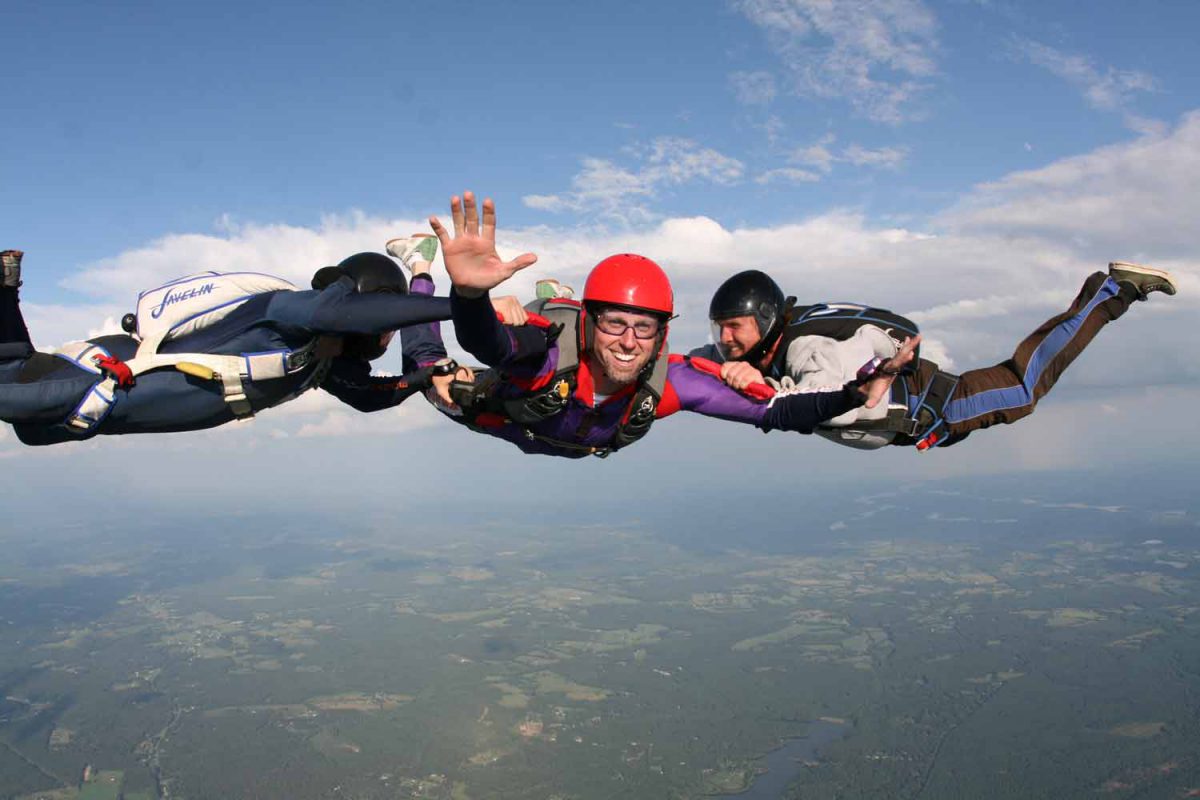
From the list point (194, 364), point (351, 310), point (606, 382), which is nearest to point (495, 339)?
point (351, 310)

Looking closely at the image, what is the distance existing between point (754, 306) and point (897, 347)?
1241 millimetres

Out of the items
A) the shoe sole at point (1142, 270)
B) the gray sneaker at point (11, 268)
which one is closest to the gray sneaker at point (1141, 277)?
the shoe sole at point (1142, 270)

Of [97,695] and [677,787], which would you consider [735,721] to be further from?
[97,695]

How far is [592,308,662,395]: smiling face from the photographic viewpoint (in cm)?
472

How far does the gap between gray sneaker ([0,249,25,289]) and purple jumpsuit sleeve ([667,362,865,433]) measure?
4.34m

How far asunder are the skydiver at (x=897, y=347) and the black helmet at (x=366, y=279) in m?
2.59

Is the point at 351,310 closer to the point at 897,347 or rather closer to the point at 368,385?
the point at 368,385

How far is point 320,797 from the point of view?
422ft

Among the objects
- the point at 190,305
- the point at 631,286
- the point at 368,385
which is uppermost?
the point at 631,286

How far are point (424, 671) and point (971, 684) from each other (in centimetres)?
14003

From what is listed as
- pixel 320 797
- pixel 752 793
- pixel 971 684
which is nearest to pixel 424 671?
pixel 320 797

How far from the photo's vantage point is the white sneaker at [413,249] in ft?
18.6

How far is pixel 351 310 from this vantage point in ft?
13.8

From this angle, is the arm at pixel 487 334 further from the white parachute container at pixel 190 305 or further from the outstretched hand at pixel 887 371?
the outstretched hand at pixel 887 371
